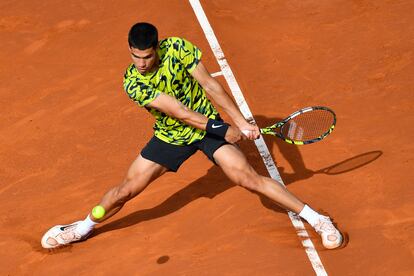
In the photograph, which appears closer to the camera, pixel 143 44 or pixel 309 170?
pixel 143 44

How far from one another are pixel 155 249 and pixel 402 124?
3.27 meters

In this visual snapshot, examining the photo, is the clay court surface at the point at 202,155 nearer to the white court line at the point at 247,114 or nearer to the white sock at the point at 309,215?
A: the white court line at the point at 247,114

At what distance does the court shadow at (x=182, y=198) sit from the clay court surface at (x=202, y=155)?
2 centimetres

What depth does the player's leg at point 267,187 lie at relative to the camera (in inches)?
293

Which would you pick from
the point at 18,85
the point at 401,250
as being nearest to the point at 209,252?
the point at 401,250

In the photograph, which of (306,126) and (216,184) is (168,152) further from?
(306,126)

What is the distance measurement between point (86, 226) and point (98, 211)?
0.97ft

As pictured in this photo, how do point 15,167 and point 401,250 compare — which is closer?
point 401,250

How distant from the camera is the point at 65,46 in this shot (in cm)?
1131

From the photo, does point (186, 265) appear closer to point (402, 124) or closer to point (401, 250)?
point (401, 250)

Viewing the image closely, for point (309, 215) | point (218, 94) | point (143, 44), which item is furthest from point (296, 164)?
point (143, 44)

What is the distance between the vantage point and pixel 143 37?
22.2ft

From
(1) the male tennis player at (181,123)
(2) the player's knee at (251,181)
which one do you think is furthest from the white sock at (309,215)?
(2) the player's knee at (251,181)

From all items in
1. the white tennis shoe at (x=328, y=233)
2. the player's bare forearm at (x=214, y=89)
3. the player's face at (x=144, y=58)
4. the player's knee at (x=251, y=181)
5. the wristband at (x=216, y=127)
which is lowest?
the white tennis shoe at (x=328, y=233)
